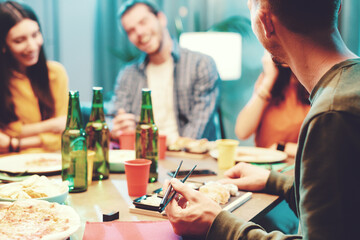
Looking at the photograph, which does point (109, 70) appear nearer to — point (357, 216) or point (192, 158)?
point (192, 158)

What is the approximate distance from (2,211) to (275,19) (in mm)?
713

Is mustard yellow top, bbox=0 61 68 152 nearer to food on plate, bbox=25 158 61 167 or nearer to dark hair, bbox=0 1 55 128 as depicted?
dark hair, bbox=0 1 55 128

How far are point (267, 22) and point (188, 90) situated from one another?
2305 millimetres

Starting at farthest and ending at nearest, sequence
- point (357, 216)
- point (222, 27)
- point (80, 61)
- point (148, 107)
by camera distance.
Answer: point (80, 61) → point (222, 27) → point (148, 107) → point (357, 216)

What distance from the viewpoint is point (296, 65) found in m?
0.80

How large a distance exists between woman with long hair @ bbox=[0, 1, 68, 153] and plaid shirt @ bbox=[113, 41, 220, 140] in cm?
78

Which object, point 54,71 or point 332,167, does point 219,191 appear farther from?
point 54,71

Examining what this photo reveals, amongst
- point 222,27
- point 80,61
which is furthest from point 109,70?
point 222,27

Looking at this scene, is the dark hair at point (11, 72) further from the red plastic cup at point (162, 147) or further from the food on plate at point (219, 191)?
the food on plate at point (219, 191)

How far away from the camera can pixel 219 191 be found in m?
1.03

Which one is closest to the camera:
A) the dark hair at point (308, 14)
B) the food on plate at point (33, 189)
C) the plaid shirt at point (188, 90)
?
the dark hair at point (308, 14)

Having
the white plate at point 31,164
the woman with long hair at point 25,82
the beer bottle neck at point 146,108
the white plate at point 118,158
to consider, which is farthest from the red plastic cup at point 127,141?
the woman with long hair at point 25,82

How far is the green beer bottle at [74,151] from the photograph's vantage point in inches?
45.3

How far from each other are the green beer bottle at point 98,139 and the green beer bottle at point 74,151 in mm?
123
